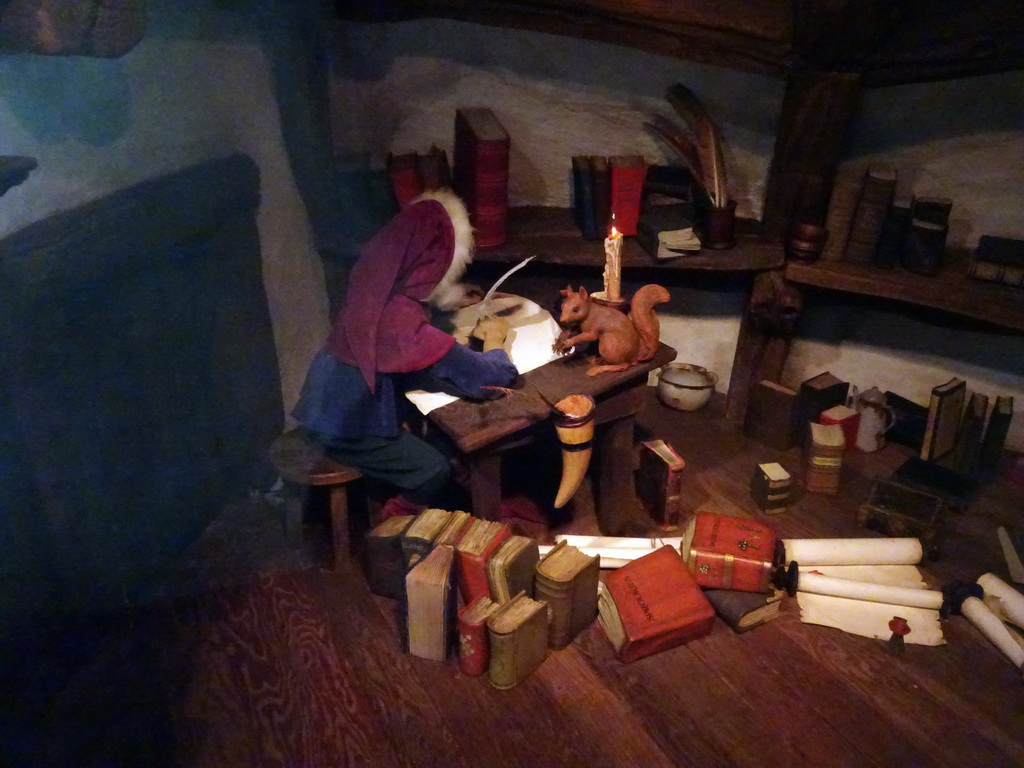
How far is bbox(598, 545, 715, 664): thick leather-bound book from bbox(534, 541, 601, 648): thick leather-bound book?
80 millimetres

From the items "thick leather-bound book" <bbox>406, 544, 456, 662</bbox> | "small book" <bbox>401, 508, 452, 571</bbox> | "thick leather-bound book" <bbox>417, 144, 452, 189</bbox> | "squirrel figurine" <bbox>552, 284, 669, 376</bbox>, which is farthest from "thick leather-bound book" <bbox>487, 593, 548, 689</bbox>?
"thick leather-bound book" <bbox>417, 144, 452, 189</bbox>

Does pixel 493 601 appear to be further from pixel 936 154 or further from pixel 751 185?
pixel 936 154

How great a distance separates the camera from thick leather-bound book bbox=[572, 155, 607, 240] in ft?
9.35

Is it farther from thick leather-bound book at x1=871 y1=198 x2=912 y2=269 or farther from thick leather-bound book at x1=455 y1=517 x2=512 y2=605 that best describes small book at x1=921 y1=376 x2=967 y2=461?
thick leather-bound book at x1=455 y1=517 x2=512 y2=605

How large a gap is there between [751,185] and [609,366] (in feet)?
4.27

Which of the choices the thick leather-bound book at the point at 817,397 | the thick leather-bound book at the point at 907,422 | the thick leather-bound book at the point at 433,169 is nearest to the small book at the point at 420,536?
the thick leather-bound book at the point at 433,169

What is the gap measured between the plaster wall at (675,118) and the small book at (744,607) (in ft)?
4.54

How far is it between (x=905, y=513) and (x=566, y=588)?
123 centimetres

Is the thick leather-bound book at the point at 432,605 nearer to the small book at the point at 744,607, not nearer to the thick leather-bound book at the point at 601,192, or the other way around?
the small book at the point at 744,607

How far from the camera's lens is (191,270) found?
2.38 metres

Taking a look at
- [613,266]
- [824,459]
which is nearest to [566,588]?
[613,266]

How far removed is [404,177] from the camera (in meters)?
2.76

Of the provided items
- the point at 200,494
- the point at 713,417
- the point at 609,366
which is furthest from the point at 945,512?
the point at 200,494

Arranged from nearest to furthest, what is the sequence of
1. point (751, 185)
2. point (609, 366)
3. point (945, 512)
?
point (609, 366) < point (945, 512) < point (751, 185)
